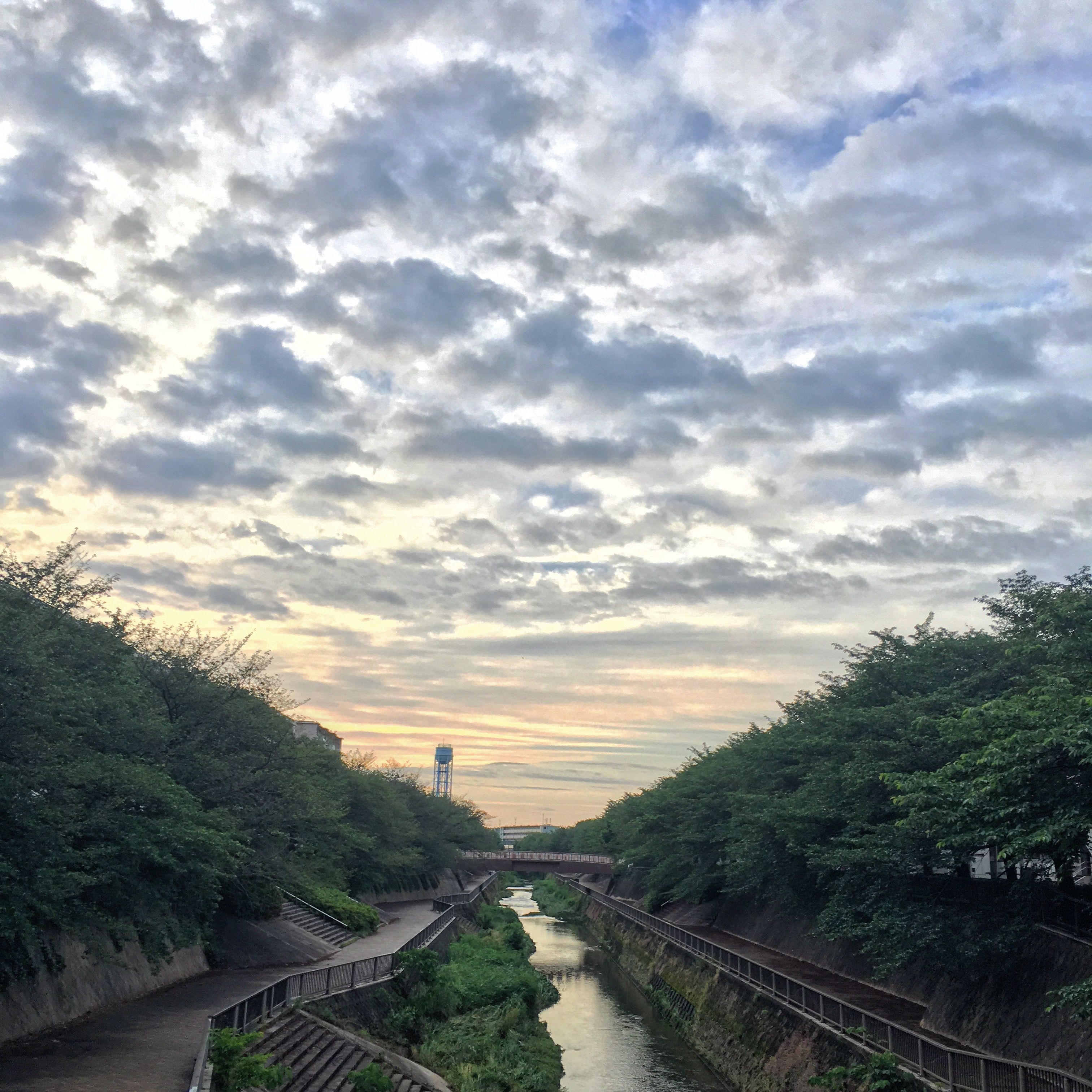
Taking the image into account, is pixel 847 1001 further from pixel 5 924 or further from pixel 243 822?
pixel 5 924

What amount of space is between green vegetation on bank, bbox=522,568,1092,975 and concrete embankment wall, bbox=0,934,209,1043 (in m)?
19.0

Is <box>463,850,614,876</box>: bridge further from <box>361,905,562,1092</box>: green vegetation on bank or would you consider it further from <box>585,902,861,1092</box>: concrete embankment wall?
<box>361,905,562,1092</box>: green vegetation on bank

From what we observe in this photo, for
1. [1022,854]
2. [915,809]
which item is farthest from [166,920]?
[1022,854]

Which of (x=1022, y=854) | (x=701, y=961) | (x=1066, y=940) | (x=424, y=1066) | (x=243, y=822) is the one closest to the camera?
(x=1022, y=854)

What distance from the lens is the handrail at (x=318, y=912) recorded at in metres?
45.9

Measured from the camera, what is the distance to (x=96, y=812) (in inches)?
838

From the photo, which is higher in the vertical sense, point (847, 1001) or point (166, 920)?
point (166, 920)

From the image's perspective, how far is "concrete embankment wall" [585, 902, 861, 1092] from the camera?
25906mm

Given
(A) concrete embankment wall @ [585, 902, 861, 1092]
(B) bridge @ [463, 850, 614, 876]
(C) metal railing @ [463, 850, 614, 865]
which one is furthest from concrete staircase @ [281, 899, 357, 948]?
(B) bridge @ [463, 850, 614, 876]

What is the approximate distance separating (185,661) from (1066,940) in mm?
28569

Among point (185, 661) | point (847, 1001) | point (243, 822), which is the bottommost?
point (847, 1001)

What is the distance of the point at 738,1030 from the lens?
1287 inches

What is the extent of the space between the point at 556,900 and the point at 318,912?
3363 inches

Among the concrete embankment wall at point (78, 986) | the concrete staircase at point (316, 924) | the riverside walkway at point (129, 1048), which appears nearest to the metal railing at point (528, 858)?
the concrete staircase at point (316, 924)
